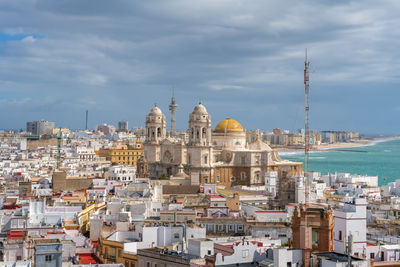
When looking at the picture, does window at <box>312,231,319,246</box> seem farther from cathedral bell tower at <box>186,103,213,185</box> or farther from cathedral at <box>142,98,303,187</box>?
cathedral bell tower at <box>186,103,213,185</box>

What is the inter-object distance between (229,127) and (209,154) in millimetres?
9052

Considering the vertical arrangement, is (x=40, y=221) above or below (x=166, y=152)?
below

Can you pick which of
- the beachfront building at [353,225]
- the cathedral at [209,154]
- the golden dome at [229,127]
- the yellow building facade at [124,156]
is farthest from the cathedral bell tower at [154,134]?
the beachfront building at [353,225]

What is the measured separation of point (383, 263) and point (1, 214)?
17.2 metres

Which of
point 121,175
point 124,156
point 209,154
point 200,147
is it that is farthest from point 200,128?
point 124,156

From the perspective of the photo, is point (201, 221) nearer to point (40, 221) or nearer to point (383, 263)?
point (40, 221)

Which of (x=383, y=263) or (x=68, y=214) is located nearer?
(x=383, y=263)

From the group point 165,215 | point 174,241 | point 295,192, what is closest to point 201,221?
point 165,215

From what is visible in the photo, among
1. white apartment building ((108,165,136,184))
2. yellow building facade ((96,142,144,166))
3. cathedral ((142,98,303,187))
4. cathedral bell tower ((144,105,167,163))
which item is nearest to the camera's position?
white apartment building ((108,165,136,184))

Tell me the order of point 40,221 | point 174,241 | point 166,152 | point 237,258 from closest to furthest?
1. point 237,258
2. point 174,241
3. point 40,221
4. point 166,152

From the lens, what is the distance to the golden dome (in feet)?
218

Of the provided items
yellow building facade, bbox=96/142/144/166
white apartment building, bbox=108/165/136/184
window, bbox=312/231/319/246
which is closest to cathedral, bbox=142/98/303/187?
white apartment building, bbox=108/165/136/184

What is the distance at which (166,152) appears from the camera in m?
62.8

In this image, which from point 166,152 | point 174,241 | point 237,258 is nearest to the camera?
point 237,258
